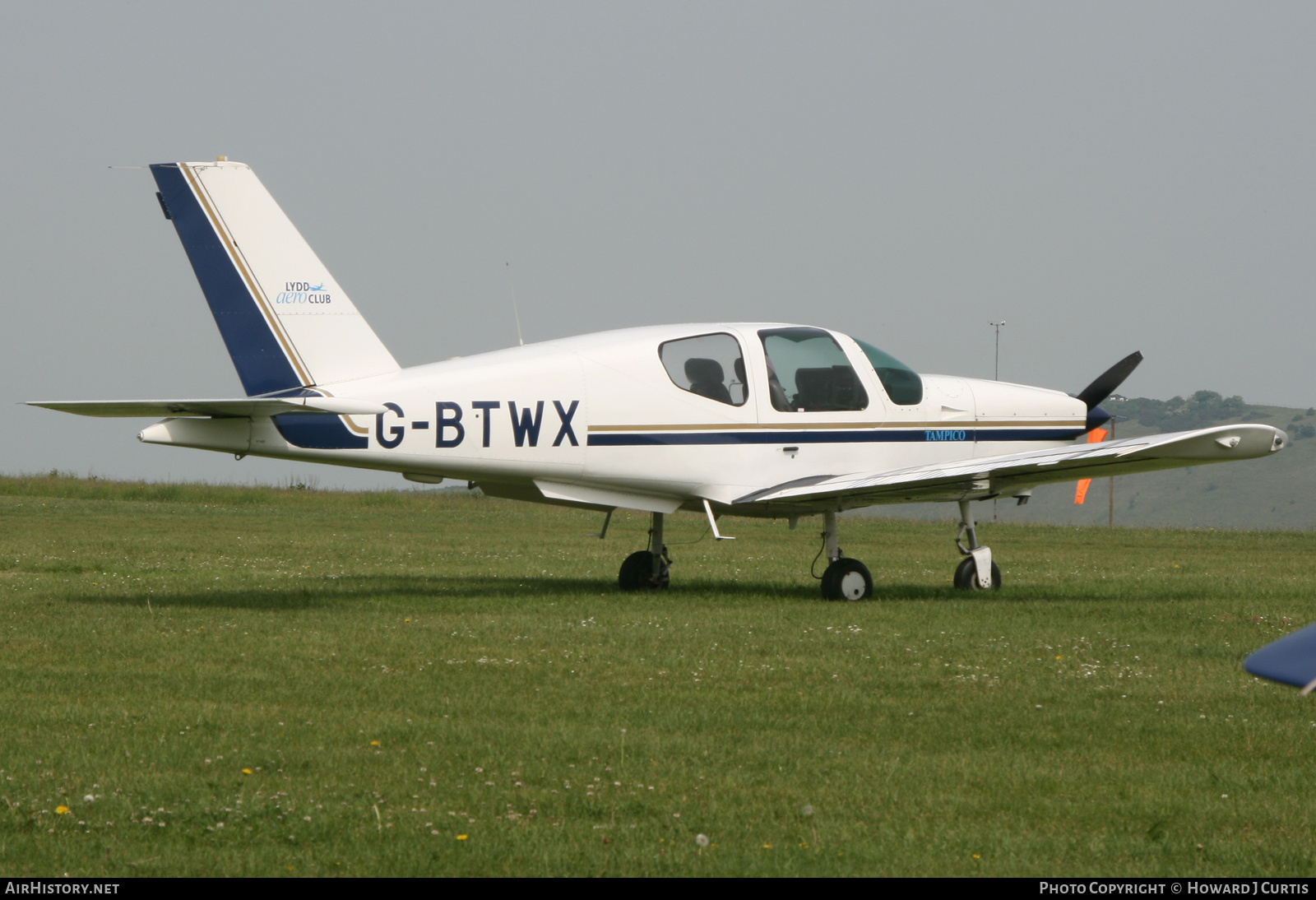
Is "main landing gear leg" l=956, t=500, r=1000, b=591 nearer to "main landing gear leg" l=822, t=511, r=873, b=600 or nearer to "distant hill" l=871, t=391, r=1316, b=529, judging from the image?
"main landing gear leg" l=822, t=511, r=873, b=600

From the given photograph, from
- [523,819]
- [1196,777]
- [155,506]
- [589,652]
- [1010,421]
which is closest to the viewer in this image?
[523,819]

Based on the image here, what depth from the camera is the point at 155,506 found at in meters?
32.5

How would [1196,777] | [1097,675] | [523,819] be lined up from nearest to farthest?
1. [523,819]
2. [1196,777]
3. [1097,675]

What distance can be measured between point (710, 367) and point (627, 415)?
1.07m

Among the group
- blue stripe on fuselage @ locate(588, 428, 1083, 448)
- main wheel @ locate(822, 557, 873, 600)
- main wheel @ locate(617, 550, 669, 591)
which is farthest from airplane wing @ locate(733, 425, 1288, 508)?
main wheel @ locate(617, 550, 669, 591)

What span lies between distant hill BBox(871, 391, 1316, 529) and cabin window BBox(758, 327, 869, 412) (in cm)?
12569

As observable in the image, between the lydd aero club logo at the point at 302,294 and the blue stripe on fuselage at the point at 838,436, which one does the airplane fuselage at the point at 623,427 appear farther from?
the lydd aero club logo at the point at 302,294

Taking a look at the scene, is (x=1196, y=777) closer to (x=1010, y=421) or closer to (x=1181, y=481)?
(x=1010, y=421)

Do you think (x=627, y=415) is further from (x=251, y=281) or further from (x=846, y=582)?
(x=251, y=281)

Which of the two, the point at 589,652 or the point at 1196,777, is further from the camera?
the point at 589,652

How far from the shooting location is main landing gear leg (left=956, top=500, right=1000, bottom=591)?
14.7m

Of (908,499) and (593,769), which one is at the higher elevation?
(908,499)
